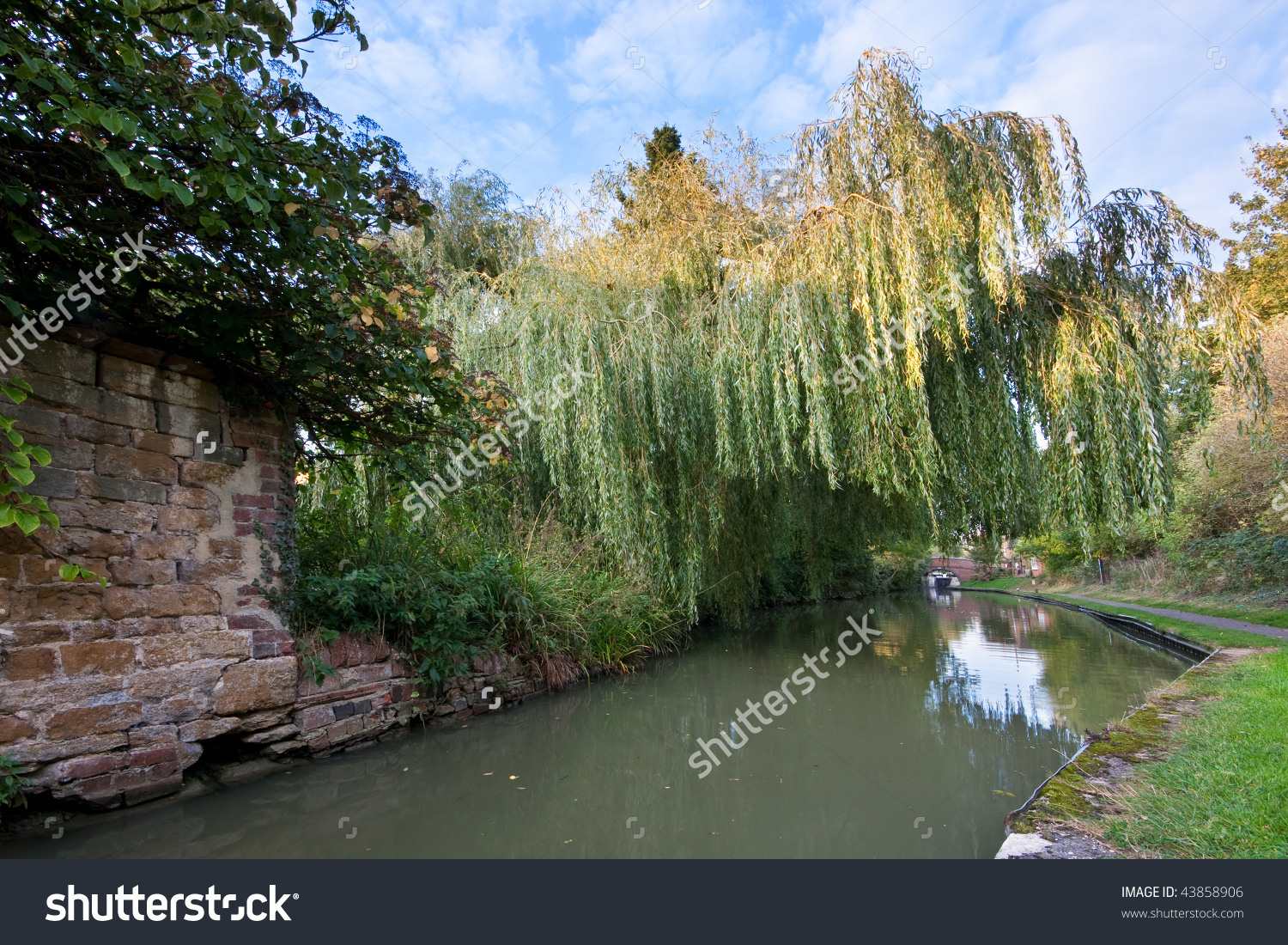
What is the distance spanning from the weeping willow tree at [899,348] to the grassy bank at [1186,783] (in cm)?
209

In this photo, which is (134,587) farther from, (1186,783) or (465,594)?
(1186,783)

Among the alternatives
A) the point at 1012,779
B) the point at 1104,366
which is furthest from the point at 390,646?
the point at 1104,366

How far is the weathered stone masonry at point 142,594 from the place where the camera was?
3.13m

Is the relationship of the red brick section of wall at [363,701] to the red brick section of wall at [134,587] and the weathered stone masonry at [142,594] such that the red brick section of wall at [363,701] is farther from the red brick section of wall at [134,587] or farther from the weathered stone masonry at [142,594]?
the red brick section of wall at [134,587]

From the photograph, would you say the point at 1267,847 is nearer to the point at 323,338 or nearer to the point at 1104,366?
the point at 1104,366

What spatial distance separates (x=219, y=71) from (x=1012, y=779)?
18.7 feet

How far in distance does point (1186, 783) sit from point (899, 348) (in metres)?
3.91

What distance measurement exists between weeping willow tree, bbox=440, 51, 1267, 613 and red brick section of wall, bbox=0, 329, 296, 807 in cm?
323

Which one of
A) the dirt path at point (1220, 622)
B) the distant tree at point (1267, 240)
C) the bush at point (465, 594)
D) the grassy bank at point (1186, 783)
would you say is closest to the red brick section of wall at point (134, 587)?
the bush at point (465, 594)

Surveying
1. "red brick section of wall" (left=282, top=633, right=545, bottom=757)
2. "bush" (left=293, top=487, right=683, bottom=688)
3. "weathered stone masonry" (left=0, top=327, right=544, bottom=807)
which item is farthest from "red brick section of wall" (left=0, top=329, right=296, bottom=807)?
"bush" (left=293, top=487, right=683, bottom=688)

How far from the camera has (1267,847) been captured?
218 centimetres

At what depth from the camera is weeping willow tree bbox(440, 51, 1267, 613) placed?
567 centimetres

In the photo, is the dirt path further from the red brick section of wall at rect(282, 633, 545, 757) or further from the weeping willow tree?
the red brick section of wall at rect(282, 633, 545, 757)
